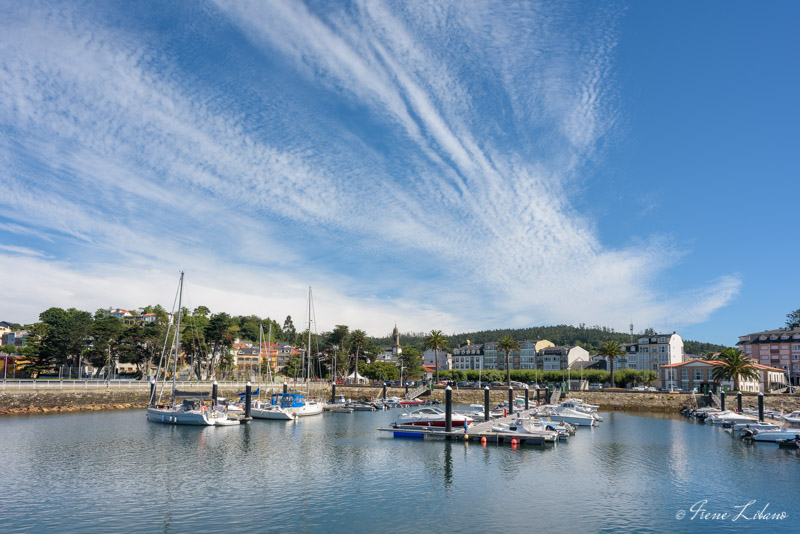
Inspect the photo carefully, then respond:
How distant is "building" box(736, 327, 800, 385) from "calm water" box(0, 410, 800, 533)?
118057 mm

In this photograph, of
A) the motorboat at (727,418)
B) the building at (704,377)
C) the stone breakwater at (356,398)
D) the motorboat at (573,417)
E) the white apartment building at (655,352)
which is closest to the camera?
the motorboat at (573,417)

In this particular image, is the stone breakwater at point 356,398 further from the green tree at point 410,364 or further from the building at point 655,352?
the building at point 655,352

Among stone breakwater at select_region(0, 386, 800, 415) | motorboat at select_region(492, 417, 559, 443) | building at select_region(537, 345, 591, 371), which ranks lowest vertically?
stone breakwater at select_region(0, 386, 800, 415)

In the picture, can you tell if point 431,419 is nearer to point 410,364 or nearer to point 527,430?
point 527,430

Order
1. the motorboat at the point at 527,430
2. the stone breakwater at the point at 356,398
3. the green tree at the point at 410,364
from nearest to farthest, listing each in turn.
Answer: the motorboat at the point at 527,430 < the stone breakwater at the point at 356,398 < the green tree at the point at 410,364

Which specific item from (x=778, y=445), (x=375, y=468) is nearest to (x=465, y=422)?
(x=375, y=468)

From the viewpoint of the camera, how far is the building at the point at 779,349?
495 feet

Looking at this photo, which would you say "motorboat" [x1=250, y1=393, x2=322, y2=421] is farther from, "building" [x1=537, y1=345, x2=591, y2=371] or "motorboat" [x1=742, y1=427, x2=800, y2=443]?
"building" [x1=537, y1=345, x2=591, y2=371]

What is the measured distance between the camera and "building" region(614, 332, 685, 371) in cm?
15875

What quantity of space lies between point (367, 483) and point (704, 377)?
10971cm

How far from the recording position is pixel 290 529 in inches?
1015

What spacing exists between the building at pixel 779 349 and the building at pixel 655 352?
58.3 ft

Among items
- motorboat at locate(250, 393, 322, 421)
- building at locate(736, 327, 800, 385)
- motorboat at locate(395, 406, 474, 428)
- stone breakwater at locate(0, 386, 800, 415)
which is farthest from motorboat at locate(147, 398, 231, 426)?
building at locate(736, 327, 800, 385)

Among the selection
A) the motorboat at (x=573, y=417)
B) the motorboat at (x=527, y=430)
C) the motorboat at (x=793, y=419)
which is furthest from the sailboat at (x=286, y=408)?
the motorboat at (x=793, y=419)
